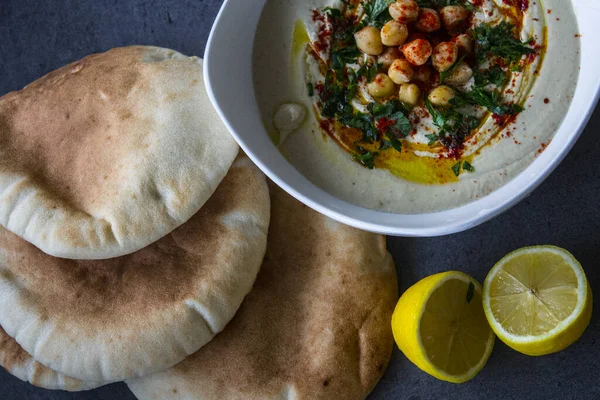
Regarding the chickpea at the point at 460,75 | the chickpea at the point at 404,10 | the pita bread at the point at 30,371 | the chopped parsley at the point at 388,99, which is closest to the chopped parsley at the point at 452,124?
the chopped parsley at the point at 388,99

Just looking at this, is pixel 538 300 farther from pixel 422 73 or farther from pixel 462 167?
pixel 422 73

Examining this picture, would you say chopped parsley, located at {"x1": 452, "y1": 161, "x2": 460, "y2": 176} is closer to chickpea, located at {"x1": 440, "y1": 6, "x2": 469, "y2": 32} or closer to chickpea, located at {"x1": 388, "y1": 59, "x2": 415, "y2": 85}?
chickpea, located at {"x1": 388, "y1": 59, "x2": 415, "y2": 85}

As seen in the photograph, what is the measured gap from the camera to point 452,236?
264cm

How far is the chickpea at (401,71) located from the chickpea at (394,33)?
77 mm

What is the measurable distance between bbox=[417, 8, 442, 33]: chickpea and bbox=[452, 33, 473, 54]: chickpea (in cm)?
9

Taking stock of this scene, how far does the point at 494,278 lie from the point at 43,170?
5.91 ft

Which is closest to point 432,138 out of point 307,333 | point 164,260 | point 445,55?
point 445,55

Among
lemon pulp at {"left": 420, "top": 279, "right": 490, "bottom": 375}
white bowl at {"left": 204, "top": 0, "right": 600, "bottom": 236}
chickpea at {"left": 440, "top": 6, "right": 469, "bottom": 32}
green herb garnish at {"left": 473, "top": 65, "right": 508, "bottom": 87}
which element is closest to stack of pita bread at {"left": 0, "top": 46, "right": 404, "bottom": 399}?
white bowl at {"left": 204, "top": 0, "right": 600, "bottom": 236}

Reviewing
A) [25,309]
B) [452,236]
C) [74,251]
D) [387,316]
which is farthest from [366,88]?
[25,309]

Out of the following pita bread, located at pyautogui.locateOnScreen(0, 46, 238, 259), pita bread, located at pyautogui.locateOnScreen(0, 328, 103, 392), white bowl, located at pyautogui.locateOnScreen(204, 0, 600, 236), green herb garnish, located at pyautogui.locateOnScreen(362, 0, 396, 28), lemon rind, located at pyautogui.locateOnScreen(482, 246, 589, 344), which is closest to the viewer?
white bowl, located at pyautogui.locateOnScreen(204, 0, 600, 236)

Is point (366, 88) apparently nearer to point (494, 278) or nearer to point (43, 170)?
point (494, 278)

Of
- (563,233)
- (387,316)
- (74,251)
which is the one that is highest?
(74,251)

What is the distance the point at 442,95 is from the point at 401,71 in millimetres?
175

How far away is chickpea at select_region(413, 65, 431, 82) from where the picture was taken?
2.37 meters
